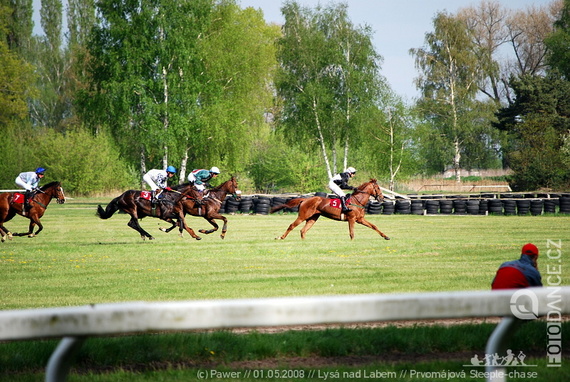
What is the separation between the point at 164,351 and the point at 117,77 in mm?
40206

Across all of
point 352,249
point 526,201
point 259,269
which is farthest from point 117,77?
point 259,269

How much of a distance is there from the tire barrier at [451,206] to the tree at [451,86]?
1357 inches

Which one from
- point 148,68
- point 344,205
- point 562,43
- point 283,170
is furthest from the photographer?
point 562,43

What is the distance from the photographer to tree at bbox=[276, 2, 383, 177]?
50.6m

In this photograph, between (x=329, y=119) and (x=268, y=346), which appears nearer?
(x=268, y=346)

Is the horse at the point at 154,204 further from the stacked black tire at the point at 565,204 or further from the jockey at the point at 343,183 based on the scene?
the stacked black tire at the point at 565,204

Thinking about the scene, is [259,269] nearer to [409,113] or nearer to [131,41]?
[131,41]

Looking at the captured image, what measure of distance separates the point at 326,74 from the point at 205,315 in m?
49.7

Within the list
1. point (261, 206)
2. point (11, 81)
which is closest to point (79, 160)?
point (11, 81)

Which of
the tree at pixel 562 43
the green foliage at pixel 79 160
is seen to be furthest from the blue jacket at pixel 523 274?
the tree at pixel 562 43

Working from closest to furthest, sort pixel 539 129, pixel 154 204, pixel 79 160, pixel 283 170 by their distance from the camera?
pixel 154 204, pixel 539 129, pixel 283 170, pixel 79 160

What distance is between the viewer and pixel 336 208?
2094 centimetres

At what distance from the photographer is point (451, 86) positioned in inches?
2795

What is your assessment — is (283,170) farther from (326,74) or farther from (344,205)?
(344,205)
